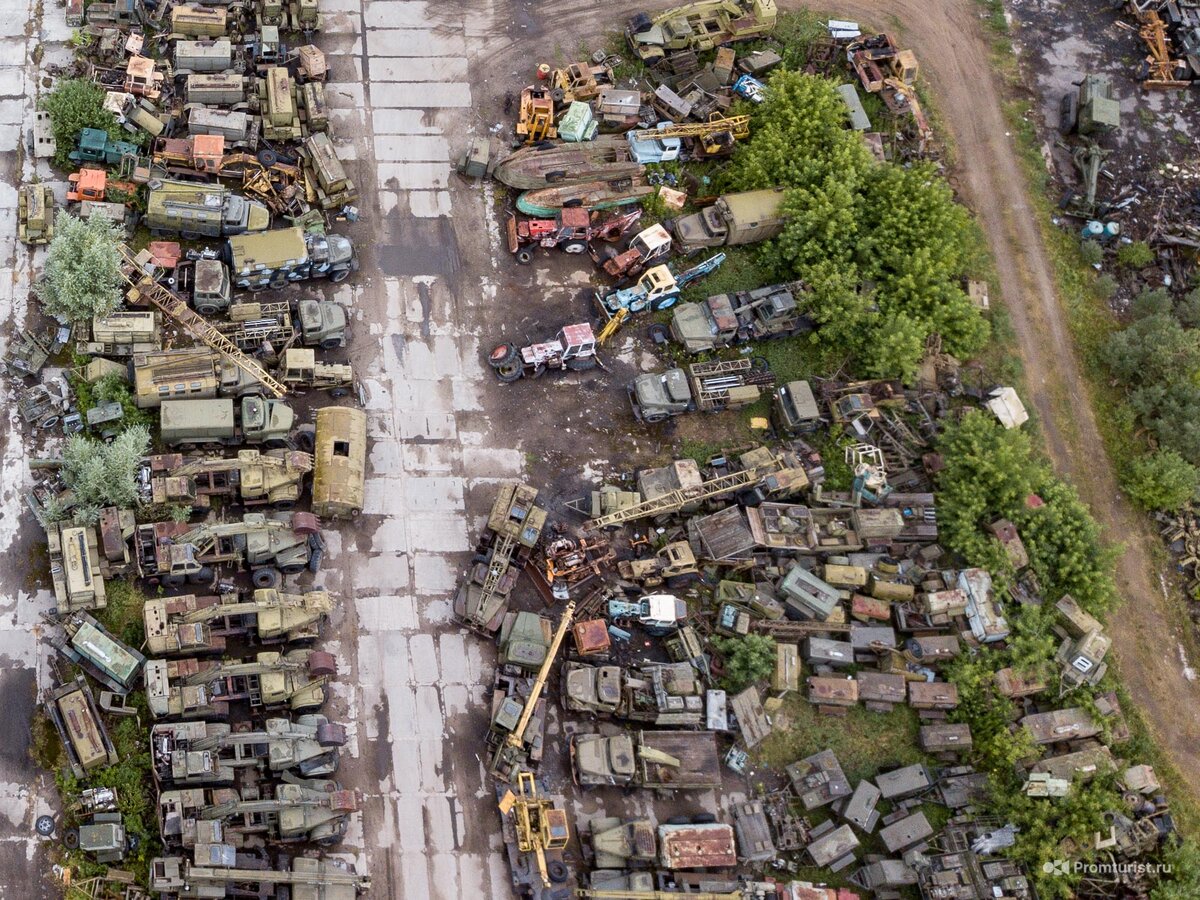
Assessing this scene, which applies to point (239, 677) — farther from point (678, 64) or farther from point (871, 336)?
point (678, 64)

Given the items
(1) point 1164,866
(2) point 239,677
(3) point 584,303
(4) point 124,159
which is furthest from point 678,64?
(1) point 1164,866

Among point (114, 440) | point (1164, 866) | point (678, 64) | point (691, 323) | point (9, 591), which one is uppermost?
point (678, 64)

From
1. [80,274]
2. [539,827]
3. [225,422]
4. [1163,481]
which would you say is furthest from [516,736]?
[1163,481]

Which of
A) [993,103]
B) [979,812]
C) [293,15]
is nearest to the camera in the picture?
[979,812]

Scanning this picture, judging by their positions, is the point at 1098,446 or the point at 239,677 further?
the point at 1098,446

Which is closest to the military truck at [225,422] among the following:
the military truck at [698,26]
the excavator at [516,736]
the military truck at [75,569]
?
the military truck at [75,569]

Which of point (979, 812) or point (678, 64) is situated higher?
point (678, 64)

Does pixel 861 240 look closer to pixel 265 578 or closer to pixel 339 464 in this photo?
pixel 339 464
